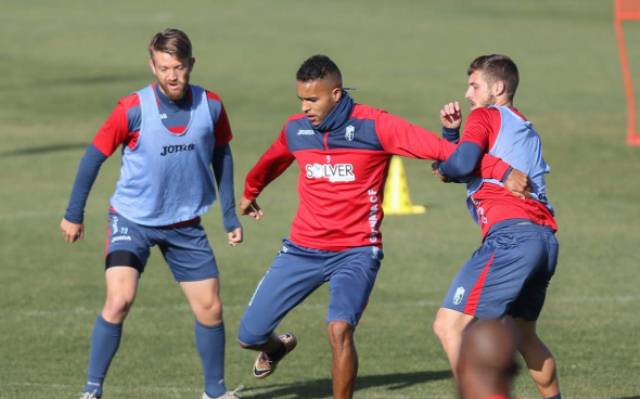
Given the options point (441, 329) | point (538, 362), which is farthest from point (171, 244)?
point (538, 362)

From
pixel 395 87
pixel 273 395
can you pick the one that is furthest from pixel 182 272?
pixel 395 87

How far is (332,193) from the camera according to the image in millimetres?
8164

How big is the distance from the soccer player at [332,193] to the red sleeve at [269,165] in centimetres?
17

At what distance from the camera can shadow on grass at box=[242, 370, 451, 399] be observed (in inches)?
358

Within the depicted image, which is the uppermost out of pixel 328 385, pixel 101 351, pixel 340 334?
pixel 340 334

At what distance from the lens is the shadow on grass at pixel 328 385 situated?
9086 millimetres

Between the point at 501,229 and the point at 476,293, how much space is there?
0.39 m

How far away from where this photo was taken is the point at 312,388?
9305 mm

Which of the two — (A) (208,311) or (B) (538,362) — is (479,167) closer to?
(B) (538,362)

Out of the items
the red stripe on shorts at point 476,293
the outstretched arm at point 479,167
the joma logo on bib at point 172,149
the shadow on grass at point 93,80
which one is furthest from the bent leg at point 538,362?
the shadow on grass at point 93,80

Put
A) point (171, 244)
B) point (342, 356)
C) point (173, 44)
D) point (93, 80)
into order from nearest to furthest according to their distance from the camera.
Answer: point (342, 356) < point (173, 44) < point (171, 244) < point (93, 80)

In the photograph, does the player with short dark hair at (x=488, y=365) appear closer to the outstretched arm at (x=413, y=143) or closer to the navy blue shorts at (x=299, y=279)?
the outstretched arm at (x=413, y=143)

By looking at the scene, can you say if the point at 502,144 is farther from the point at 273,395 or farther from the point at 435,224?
the point at 435,224

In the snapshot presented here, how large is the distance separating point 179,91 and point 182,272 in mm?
1118
